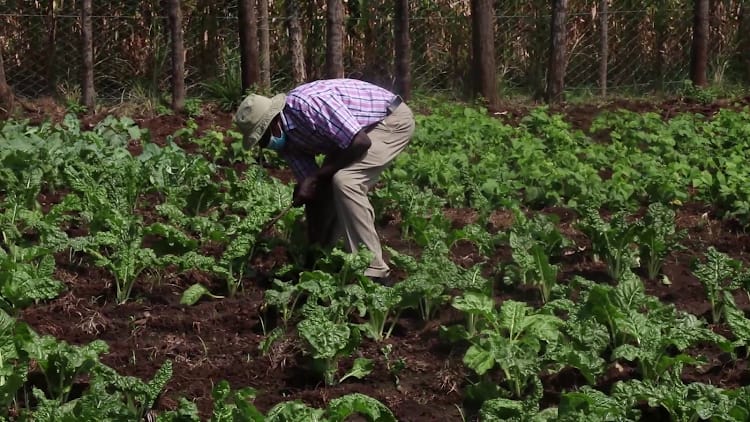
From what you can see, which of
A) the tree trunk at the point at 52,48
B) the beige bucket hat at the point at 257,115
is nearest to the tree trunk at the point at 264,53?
the tree trunk at the point at 52,48

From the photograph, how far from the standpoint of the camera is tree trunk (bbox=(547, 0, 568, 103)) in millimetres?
14219

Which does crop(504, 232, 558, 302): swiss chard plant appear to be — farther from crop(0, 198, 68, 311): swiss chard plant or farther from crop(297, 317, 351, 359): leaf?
crop(0, 198, 68, 311): swiss chard plant

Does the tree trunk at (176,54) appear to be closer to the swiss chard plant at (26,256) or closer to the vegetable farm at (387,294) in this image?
the vegetable farm at (387,294)

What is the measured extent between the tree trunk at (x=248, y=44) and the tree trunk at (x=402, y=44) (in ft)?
5.35

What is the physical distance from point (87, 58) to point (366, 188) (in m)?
7.00

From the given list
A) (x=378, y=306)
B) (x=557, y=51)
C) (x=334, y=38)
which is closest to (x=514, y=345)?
(x=378, y=306)

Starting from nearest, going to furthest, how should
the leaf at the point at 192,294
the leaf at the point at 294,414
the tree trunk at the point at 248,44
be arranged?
the leaf at the point at 294,414
the leaf at the point at 192,294
the tree trunk at the point at 248,44

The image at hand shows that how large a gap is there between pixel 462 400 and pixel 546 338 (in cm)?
50

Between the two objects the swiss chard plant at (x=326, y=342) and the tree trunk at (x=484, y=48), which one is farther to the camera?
the tree trunk at (x=484, y=48)

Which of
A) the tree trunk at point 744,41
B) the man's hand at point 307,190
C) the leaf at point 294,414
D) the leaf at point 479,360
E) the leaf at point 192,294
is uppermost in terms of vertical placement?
the man's hand at point 307,190

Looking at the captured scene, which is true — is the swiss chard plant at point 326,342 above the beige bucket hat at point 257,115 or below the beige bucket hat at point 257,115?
below

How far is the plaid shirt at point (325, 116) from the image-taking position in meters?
6.61

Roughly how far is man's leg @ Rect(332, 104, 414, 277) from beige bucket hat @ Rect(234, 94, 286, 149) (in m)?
0.50

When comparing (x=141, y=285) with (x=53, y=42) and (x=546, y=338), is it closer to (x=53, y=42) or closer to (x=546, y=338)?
(x=546, y=338)
